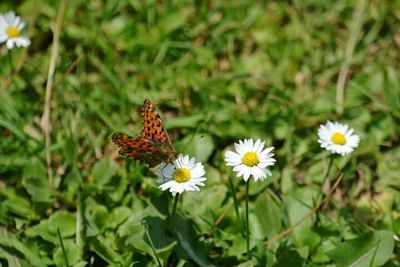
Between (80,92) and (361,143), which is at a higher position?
(80,92)

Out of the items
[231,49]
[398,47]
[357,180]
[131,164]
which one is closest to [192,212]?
[131,164]

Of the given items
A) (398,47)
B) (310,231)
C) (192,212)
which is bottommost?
(310,231)

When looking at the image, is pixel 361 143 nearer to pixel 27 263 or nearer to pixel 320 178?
pixel 320 178

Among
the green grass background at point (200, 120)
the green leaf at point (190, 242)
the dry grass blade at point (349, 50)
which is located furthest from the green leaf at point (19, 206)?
the dry grass blade at point (349, 50)

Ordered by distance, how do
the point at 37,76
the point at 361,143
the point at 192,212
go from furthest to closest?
1. the point at 37,76
2. the point at 361,143
3. the point at 192,212

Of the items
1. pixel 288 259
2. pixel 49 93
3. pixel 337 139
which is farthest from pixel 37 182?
pixel 337 139

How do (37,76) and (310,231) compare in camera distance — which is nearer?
(310,231)

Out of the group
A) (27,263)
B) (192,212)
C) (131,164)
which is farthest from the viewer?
(131,164)
